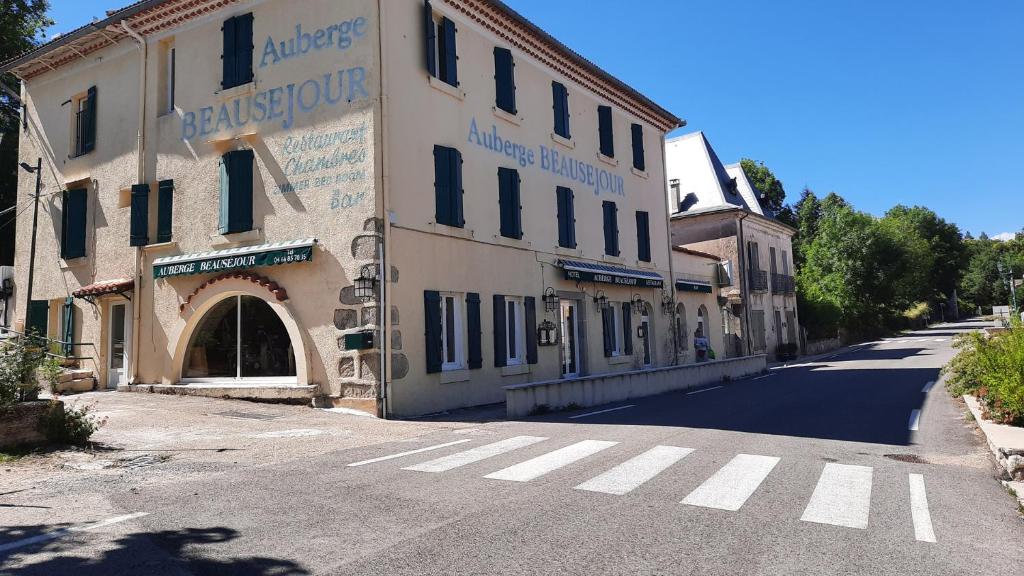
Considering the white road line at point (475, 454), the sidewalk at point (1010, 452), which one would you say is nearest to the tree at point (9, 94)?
the white road line at point (475, 454)

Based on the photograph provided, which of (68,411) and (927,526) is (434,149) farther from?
(927,526)

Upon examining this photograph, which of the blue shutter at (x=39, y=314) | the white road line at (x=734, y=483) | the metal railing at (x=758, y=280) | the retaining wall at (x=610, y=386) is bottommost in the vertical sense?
the white road line at (x=734, y=483)

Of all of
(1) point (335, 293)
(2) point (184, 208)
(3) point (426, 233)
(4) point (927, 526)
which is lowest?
(4) point (927, 526)

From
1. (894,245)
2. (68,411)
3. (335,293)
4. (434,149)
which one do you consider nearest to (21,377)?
(68,411)

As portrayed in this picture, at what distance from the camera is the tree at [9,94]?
20.8m

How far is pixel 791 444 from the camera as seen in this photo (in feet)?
26.8

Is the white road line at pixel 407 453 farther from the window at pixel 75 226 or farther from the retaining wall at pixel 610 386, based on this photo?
the window at pixel 75 226

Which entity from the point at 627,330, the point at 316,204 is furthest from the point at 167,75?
the point at 627,330

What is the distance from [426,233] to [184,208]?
593cm

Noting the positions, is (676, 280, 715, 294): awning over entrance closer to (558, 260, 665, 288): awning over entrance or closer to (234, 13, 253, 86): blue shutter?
(558, 260, 665, 288): awning over entrance

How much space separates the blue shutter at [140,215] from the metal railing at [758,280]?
24518 mm

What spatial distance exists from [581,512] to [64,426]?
6.96 m

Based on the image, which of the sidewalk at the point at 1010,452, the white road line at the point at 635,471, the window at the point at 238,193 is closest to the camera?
the white road line at the point at 635,471

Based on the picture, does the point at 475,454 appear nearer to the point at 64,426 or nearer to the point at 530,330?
the point at 64,426
